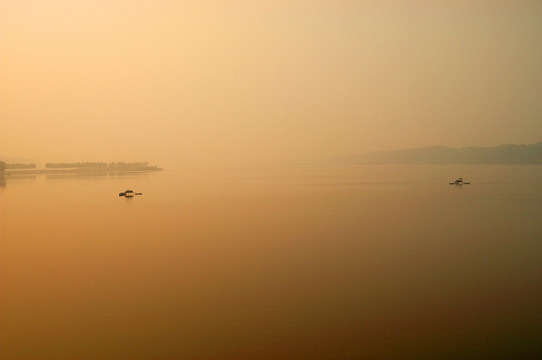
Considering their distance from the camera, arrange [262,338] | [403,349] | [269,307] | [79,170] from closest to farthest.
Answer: [403,349]
[262,338]
[269,307]
[79,170]

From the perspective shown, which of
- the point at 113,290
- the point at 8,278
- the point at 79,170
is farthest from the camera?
the point at 79,170

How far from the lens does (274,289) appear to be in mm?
6266

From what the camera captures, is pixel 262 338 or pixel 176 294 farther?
pixel 176 294

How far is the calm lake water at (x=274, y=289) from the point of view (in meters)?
4.52

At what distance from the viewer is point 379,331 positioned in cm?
473

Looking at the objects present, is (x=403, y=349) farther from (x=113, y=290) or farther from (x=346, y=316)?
(x=113, y=290)

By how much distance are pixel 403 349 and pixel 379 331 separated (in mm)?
426

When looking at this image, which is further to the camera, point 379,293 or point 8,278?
point 8,278

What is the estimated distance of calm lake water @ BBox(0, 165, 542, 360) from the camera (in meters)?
4.52

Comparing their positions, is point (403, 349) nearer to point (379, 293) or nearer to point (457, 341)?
point (457, 341)

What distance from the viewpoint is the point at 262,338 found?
4.64 metres

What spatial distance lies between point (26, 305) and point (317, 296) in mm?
3590

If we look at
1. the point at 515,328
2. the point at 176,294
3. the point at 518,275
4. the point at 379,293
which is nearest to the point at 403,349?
the point at 515,328

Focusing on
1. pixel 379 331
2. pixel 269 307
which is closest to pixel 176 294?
pixel 269 307
